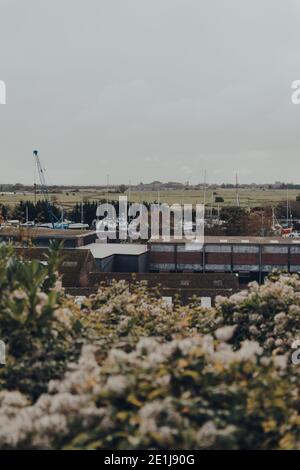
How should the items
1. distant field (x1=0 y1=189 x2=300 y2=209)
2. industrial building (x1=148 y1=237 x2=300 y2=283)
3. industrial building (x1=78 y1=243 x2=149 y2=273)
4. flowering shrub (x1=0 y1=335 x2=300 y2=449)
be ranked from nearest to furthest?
flowering shrub (x1=0 y1=335 x2=300 y2=449), industrial building (x1=78 y1=243 x2=149 y2=273), industrial building (x1=148 y1=237 x2=300 y2=283), distant field (x1=0 y1=189 x2=300 y2=209)

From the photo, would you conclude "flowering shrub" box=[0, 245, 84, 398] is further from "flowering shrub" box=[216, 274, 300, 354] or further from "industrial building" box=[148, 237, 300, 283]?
"industrial building" box=[148, 237, 300, 283]

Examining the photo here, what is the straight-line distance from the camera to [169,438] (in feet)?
13.5

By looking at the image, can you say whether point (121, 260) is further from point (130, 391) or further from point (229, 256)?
point (130, 391)

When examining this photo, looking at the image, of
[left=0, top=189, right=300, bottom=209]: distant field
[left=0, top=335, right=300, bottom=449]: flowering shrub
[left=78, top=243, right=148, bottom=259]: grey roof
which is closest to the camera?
[left=0, top=335, right=300, bottom=449]: flowering shrub

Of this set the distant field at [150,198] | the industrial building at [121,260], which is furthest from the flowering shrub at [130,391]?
the distant field at [150,198]

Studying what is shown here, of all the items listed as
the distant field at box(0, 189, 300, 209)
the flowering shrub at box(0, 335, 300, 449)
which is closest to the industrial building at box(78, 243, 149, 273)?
the flowering shrub at box(0, 335, 300, 449)

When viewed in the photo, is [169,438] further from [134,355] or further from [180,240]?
[180,240]

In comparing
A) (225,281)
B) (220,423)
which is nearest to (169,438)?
(220,423)

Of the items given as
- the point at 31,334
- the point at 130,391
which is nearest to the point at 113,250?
the point at 31,334

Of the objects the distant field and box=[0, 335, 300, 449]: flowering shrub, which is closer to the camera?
box=[0, 335, 300, 449]: flowering shrub

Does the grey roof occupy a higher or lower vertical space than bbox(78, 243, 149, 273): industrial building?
higher

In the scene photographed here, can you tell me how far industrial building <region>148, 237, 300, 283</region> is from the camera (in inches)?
1148

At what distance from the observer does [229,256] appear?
2939cm
